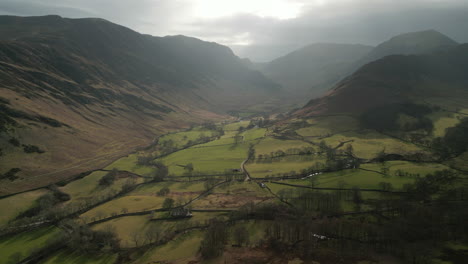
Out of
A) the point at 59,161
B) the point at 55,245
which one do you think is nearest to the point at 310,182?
the point at 55,245

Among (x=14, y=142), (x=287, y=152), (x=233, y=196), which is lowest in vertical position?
(x=233, y=196)

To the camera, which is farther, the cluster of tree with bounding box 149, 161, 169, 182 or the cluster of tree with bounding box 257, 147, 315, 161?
the cluster of tree with bounding box 257, 147, 315, 161

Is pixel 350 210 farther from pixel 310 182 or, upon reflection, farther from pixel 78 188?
pixel 78 188

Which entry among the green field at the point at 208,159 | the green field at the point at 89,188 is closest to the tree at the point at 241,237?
the green field at the point at 208,159

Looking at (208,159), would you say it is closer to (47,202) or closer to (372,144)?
(47,202)

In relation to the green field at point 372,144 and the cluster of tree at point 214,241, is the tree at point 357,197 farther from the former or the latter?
the green field at point 372,144

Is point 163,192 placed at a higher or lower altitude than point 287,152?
lower

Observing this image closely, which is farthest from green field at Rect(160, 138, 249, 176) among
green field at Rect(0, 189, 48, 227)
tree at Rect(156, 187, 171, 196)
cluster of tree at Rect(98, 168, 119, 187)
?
green field at Rect(0, 189, 48, 227)

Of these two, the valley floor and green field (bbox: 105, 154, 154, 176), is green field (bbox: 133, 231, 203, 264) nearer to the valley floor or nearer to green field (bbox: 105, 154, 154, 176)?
the valley floor

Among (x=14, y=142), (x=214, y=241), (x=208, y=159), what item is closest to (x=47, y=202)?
(x=14, y=142)

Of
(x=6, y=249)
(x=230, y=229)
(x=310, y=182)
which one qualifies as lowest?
(x=6, y=249)

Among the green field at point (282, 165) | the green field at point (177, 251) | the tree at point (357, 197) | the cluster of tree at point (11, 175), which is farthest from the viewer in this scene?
the green field at point (282, 165)
